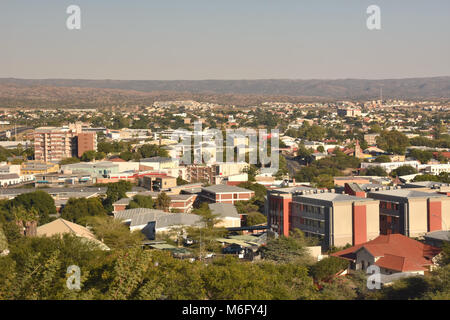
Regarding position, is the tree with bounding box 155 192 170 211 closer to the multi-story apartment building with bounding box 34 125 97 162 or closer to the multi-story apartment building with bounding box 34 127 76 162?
the multi-story apartment building with bounding box 34 125 97 162

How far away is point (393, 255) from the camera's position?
51.5 ft

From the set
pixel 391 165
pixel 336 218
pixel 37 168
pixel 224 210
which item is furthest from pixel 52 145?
pixel 336 218

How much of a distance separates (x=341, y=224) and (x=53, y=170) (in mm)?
28314

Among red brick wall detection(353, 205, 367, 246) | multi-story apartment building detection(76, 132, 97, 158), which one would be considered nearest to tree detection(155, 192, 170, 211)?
red brick wall detection(353, 205, 367, 246)

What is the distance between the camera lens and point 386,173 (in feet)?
141

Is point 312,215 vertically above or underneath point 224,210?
above

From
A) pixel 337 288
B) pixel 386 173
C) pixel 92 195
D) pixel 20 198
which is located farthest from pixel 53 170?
pixel 337 288

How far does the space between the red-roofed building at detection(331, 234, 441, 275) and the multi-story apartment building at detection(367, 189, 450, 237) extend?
2367 millimetres

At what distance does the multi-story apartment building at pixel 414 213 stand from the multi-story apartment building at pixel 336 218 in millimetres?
729

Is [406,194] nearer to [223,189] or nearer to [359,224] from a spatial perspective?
[359,224]

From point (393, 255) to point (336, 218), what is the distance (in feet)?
10.2

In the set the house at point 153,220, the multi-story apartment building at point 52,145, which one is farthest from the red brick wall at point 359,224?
the multi-story apartment building at point 52,145

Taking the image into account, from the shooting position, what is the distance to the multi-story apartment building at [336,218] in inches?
735
